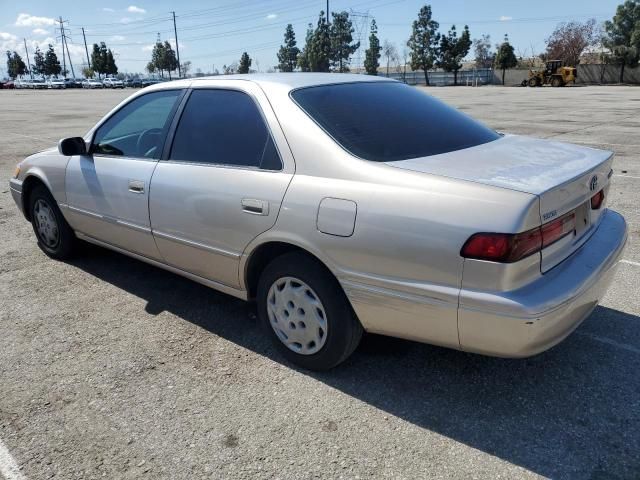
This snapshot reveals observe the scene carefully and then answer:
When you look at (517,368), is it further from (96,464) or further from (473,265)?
(96,464)

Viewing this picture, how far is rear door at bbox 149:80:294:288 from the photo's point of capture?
9.77ft

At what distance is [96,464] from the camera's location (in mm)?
2402

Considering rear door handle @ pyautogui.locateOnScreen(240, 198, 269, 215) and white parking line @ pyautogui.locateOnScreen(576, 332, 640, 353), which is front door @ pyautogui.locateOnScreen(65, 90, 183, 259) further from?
white parking line @ pyautogui.locateOnScreen(576, 332, 640, 353)

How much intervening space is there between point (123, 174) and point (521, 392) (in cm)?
298

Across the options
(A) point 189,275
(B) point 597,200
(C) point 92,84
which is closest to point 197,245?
(A) point 189,275

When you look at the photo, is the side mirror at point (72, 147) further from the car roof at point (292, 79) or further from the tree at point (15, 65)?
the tree at point (15, 65)

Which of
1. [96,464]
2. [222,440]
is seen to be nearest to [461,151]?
[222,440]

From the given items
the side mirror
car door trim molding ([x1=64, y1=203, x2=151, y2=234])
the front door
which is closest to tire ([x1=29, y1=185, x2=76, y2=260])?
car door trim molding ([x1=64, y1=203, x2=151, y2=234])

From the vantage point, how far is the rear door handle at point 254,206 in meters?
2.92

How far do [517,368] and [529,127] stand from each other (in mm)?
13365

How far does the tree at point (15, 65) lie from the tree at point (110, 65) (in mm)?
22133

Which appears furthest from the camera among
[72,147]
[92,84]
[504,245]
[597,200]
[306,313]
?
[92,84]

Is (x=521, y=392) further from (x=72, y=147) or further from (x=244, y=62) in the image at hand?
(x=244, y=62)

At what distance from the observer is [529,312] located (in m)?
2.24
